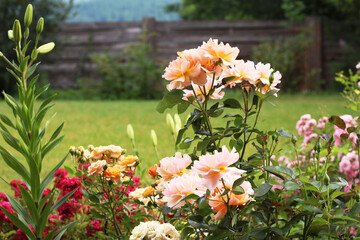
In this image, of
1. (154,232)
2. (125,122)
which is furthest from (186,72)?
(125,122)

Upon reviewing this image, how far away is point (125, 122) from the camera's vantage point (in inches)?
226

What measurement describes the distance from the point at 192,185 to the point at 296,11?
994 cm

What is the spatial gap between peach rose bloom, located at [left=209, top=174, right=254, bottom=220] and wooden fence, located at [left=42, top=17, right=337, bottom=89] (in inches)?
329

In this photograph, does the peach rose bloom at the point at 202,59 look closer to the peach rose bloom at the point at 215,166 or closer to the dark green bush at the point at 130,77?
the peach rose bloom at the point at 215,166

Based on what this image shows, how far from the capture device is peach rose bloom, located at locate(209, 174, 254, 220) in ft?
3.90

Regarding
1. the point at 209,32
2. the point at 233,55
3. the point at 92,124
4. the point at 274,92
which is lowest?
the point at 92,124

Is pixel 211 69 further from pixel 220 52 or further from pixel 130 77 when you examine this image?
pixel 130 77

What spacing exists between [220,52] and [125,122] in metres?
4.53

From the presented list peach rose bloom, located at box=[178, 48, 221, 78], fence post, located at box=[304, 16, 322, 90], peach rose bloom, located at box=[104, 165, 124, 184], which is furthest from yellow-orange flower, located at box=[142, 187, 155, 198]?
fence post, located at box=[304, 16, 322, 90]

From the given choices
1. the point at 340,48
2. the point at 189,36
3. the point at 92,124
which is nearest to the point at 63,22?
the point at 189,36

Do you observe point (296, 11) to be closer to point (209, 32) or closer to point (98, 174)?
point (209, 32)

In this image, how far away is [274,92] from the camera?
4.37ft

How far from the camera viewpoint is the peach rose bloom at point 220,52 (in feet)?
4.15

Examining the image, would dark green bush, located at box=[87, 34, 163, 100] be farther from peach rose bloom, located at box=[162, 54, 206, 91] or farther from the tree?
peach rose bloom, located at box=[162, 54, 206, 91]
